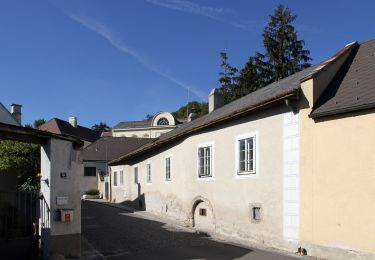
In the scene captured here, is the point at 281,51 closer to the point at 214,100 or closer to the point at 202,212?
the point at 214,100

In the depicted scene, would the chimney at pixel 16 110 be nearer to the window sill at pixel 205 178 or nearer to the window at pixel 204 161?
the window at pixel 204 161

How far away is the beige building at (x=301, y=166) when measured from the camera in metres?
10.7

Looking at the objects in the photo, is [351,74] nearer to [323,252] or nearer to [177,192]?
[323,252]

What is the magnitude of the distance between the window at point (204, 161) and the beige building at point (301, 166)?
4 cm

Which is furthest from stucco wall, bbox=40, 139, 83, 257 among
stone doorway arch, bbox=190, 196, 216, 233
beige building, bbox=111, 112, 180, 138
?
beige building, bbox=111, 112, 180, 138

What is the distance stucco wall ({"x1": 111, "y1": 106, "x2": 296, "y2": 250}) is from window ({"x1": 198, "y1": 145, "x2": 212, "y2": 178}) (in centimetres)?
30

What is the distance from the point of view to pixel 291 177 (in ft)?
41.5

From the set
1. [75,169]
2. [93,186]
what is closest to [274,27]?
[93,186]

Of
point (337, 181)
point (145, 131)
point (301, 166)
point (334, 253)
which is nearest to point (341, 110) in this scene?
point (337, 181)

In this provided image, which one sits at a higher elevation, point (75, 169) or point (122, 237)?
point (75, 169)

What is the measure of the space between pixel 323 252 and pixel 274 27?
119 feet

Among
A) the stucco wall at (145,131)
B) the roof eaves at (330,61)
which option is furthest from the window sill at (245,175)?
the stucco wall at (145,131)

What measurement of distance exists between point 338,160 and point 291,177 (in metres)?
1.82

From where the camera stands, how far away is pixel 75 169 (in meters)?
11.1
